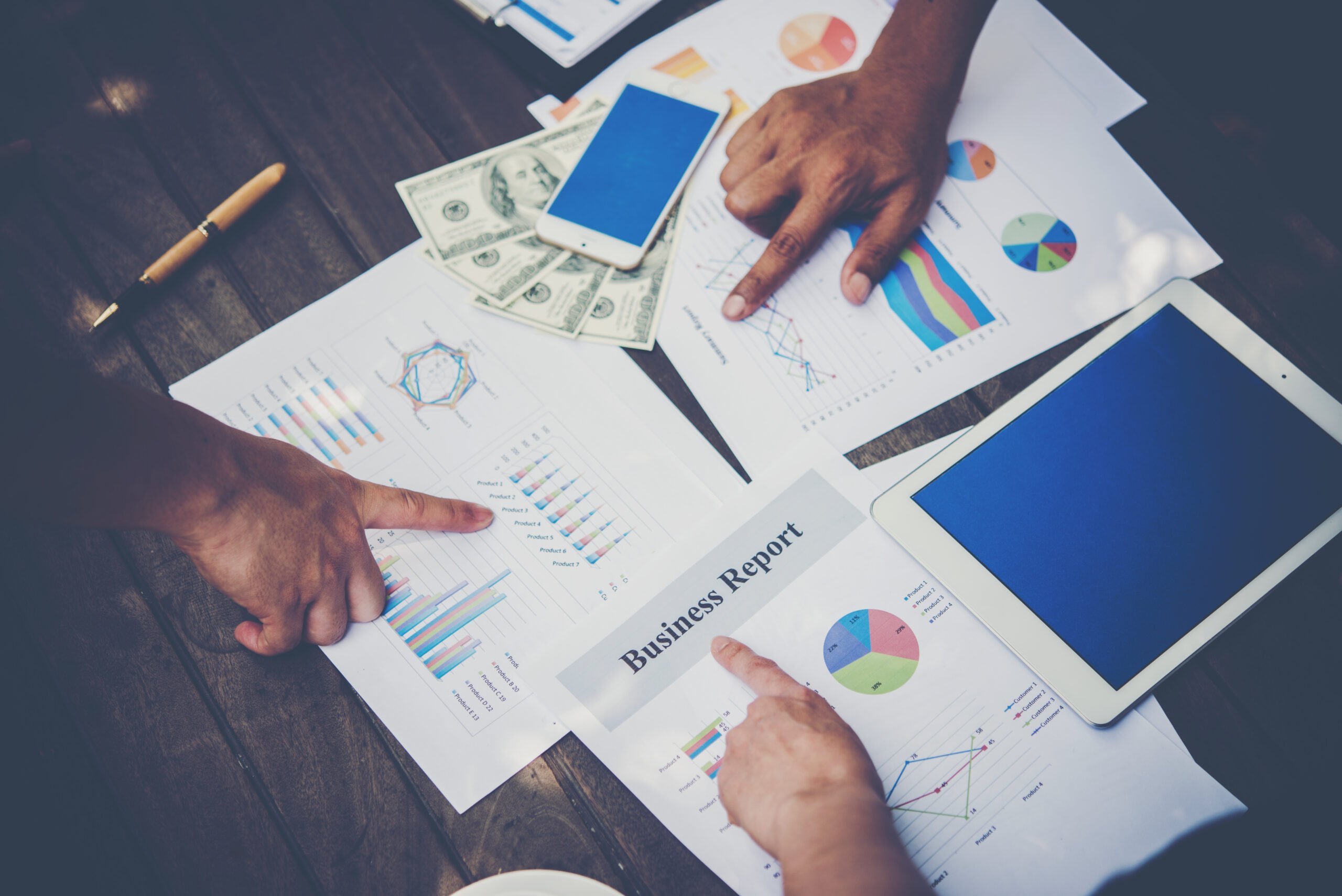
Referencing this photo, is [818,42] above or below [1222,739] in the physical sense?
above

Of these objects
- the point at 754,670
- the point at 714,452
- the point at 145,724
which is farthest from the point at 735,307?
the point at 145,724

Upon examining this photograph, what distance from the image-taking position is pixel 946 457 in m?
0.70

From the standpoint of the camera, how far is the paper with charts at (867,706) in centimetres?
63

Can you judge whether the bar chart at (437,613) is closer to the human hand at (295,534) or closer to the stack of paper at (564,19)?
the human hand at (295,534)

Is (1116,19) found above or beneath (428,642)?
above

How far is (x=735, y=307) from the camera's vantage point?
763mm

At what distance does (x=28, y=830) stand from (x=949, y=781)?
86 cm

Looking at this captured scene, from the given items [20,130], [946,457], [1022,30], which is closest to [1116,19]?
[1022,30]

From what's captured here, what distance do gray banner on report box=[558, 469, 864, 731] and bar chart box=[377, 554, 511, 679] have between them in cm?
11

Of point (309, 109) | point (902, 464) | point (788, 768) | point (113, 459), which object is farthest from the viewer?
point (309, 109)

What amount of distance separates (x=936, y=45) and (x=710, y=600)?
68 centimetres

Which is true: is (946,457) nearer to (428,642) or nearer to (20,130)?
(428,642)

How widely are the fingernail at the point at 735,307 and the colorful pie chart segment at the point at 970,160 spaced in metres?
0.31

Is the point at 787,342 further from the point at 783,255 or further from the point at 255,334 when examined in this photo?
the point at 255,334
